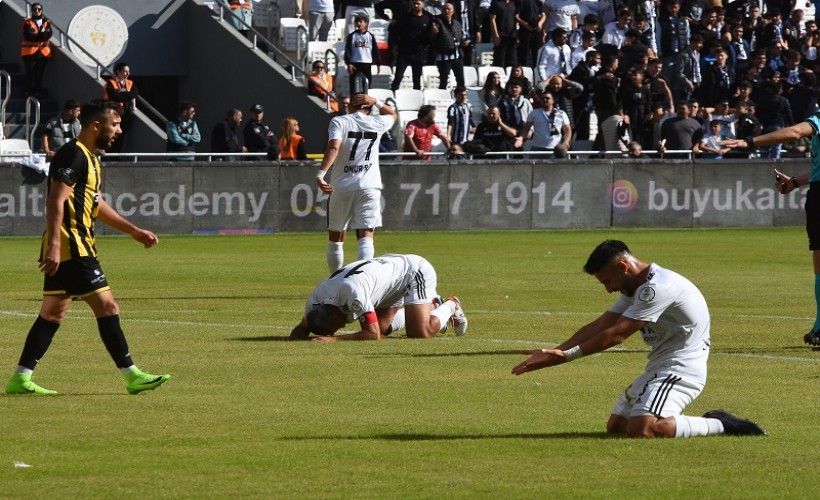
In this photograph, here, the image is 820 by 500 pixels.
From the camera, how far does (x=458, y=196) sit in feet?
98.8

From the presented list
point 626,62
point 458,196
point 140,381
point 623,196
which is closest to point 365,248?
point 140,381

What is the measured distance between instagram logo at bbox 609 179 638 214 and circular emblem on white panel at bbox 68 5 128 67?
38.7 ft

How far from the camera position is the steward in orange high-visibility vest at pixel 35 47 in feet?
107

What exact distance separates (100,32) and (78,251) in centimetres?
2689

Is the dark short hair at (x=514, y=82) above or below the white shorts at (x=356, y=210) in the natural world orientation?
above

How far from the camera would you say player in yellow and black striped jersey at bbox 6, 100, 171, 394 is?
10.2 meters

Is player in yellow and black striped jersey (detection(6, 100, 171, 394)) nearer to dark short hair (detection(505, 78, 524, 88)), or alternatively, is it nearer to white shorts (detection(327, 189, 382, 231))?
white shorts (detection(327, 189, 382, 231))

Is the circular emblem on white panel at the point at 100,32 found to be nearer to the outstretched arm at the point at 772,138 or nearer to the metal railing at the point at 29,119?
the metal railing at the point at 29,119

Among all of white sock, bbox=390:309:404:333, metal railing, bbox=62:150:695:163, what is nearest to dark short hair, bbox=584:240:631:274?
white sock, bbox=390:309:404:333

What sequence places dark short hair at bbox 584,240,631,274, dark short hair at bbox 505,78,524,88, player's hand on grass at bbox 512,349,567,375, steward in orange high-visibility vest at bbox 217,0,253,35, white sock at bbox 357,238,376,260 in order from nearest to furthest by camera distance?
1. player's hand on grass at bbox 512,349,567,375
2. dark short hair at bbox 584,240,631,274
3. white sock at bbox 357,238,376,260
4. dark short hair at bbox 505,78,524,88
5. steward in orange high-visibility vest at bbox 217,0,253,35

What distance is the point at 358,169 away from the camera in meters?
17.4

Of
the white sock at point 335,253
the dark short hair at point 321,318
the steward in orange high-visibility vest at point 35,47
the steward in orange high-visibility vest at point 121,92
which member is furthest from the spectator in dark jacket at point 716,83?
the dark short hair at point 321,318

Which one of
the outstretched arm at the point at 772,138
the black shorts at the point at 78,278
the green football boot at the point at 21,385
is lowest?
the green football boot at the point at 21,385

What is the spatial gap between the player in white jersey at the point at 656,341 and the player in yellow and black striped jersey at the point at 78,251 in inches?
115
